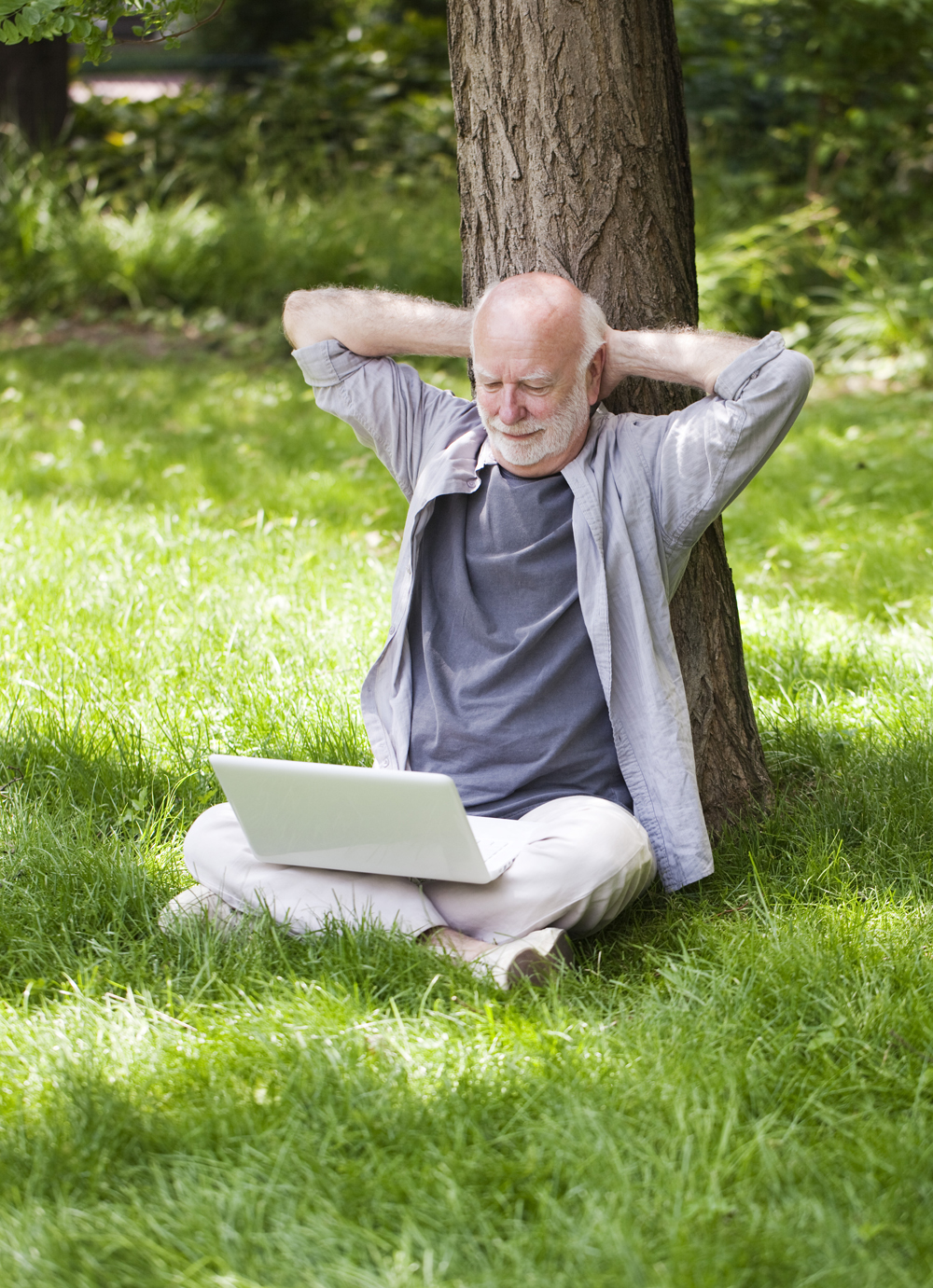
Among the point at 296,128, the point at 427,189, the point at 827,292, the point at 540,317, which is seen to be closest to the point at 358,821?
the point at 540,317

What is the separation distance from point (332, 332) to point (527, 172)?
623 mm

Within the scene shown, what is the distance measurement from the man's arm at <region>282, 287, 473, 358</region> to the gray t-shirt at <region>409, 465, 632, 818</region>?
1.17 feet

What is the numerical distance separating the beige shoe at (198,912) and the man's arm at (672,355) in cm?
149

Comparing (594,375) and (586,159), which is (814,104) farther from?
(594,375)

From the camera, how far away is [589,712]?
2.92 metres

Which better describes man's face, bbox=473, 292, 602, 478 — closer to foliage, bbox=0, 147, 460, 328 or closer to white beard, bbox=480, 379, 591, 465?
white beard, bbox=480, 379, 591, 465

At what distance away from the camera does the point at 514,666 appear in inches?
115

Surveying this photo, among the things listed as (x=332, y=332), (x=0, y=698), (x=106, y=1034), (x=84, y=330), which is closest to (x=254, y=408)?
(x=84, y=330)

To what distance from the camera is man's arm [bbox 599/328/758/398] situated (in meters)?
2.81

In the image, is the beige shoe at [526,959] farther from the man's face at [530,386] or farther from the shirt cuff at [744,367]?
the shirt cuff at [744,367]

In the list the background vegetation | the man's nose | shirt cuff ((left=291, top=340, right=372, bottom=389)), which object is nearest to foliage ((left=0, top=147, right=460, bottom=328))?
the background vegetation

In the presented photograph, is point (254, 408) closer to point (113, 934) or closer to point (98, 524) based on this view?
point (98, 524)

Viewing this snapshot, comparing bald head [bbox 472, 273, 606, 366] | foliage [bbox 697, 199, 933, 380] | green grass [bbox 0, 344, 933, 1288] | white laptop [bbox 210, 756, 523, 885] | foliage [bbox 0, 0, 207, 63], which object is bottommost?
green grass [bbox 0, 344, 933, 1288]

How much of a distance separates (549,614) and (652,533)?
11.9 inches
